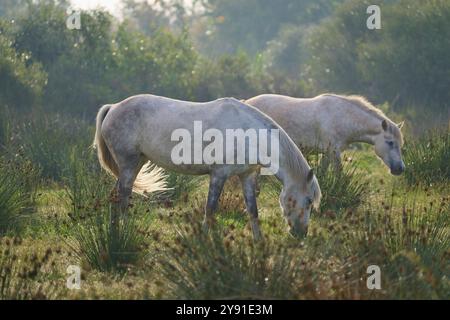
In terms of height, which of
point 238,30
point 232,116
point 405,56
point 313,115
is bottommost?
point 238,30

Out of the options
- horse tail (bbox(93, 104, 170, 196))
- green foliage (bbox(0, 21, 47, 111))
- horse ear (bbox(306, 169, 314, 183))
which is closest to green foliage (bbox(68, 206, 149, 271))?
horse ear (bbox(306, 169, 314, 183))

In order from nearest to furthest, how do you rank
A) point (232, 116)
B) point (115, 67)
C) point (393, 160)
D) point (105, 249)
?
point (105, 249) < point (232, 116) < point (393, 160) < point (115, 67)

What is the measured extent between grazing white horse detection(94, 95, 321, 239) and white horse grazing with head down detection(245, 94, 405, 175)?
9.48ft

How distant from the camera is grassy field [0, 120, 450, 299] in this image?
559 centimetres

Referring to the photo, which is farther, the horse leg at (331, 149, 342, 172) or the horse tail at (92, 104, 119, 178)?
the horse leg at (331, 149, 342, 172)

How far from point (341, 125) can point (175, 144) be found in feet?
11.7

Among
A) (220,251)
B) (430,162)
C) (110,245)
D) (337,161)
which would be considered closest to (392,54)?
(430,162)

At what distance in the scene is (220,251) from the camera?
228 inches

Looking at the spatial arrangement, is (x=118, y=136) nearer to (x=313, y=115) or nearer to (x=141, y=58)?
(x=313, y=115)

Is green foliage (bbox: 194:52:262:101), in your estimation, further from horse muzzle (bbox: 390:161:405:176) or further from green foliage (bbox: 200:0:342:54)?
green foliage (bbox: 200:0:342:54)
